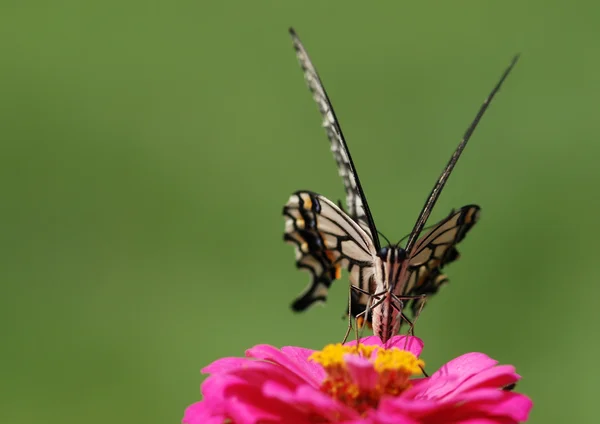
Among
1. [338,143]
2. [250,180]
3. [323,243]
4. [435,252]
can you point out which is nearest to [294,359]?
[323,243]

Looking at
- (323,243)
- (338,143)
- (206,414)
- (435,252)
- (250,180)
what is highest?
(250,180)

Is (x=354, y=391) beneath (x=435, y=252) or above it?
beneath

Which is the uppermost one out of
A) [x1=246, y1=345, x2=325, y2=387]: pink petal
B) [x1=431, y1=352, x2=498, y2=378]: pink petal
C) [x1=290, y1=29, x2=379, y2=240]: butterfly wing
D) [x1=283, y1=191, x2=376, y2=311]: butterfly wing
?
[x1=290, y1=29, x2=379, y2=240]: butterfly wing

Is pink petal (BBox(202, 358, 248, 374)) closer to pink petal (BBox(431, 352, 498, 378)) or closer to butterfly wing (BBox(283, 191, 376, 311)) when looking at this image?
pink petal (BBox(431, 352, 498, 378))

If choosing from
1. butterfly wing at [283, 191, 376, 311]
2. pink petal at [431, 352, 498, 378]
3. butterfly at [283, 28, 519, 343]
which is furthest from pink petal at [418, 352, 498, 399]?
butterfly wing at [283, 191, 376, 311]

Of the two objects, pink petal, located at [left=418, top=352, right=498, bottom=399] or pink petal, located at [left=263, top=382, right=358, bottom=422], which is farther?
pink petal, located at [left=418, top=352, right=498, bottom=399]

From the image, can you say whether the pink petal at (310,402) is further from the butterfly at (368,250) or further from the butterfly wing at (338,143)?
the butterfly wing at (338,143)

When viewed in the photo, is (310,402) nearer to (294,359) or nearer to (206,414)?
(206,414)
